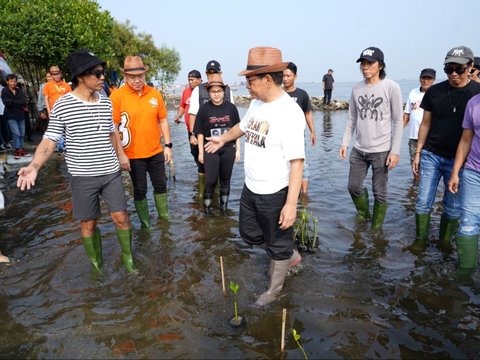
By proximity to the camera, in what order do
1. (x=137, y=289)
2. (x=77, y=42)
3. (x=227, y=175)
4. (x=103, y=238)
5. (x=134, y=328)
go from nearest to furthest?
(x=134, y=328)
(x=137, y=289)
(x=103, y=238)
(x=227, y=175)
(x=77, y=42)

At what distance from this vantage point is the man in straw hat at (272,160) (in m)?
3.17

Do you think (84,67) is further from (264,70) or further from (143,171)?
(143,171)

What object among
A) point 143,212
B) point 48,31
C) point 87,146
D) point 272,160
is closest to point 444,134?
point 272,160

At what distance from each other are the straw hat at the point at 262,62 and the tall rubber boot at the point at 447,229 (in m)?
3.20

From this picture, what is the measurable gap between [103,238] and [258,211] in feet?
9.48

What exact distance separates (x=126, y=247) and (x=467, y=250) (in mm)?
3762

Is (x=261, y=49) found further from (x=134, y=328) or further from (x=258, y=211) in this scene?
(x=134, y=328)

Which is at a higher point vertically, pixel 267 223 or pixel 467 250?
pixel 267 223

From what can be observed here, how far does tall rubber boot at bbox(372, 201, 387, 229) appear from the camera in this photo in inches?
210

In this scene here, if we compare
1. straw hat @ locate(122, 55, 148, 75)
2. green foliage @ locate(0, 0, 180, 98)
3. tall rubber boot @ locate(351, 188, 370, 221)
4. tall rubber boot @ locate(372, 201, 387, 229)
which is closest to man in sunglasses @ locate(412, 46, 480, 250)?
tall rubber boot @ locate(372, 201, 387, 229)

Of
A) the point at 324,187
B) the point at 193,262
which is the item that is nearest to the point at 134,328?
the point at 193,262

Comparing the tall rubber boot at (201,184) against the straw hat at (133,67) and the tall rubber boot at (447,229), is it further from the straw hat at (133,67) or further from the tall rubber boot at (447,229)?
the tall rubber boot at (447,229)

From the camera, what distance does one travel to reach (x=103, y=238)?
211 inches

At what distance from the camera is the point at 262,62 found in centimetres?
318
